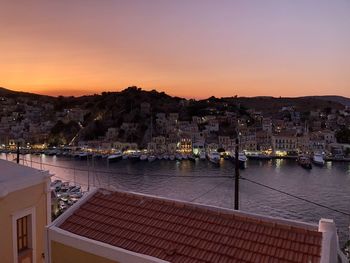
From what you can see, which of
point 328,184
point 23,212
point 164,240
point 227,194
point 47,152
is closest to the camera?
point 164,240

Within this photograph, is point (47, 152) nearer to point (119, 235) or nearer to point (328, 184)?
point (328, 184)

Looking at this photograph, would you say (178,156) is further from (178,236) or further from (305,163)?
(178,236)

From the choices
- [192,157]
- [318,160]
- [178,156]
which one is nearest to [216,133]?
[192,157]

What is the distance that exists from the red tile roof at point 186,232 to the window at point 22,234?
784 mm

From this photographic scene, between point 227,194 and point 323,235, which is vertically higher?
point 323,235

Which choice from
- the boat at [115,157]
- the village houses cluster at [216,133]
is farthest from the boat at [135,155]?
the village houses cluster at [216,133]

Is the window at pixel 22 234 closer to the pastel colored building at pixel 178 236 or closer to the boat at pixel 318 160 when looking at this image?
the pastel colored building at pixel 178 236

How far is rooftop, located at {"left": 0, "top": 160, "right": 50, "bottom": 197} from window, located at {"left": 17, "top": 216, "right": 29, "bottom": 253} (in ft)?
1.37

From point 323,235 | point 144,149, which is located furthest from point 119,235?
point 144,149

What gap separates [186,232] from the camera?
12.3 ft

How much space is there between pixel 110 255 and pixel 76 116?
67661 millimetres

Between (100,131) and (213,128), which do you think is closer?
(213,128)

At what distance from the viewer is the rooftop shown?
14.5 feet

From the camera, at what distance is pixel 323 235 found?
11.0 ft
